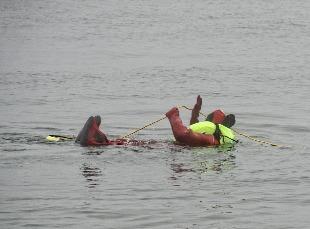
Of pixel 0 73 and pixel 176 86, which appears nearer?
pixel 176 86

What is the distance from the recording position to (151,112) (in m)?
27.4

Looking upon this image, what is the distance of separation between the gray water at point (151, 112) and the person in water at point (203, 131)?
0.25 metres

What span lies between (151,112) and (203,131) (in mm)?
7473

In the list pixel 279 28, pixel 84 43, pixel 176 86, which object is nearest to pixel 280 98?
pixel 176 86

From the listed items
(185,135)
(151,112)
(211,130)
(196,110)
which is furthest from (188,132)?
(151,112)

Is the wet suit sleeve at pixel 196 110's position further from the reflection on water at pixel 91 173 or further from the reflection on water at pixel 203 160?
the reflection on water at pixel 91 173

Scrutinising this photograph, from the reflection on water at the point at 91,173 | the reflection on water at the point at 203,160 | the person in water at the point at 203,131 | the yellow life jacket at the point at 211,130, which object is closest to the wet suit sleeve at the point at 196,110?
the person in water at the point at 203,131

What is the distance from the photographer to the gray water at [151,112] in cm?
1641

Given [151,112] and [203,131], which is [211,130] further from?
[151,112]

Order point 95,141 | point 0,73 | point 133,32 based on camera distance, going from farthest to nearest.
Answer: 1. point 133,32
2. point 0,73
3. point 95,141

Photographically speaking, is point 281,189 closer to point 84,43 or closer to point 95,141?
point 95,141

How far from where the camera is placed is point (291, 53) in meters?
40.8

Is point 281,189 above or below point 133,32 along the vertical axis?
below

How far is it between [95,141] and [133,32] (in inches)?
1161
